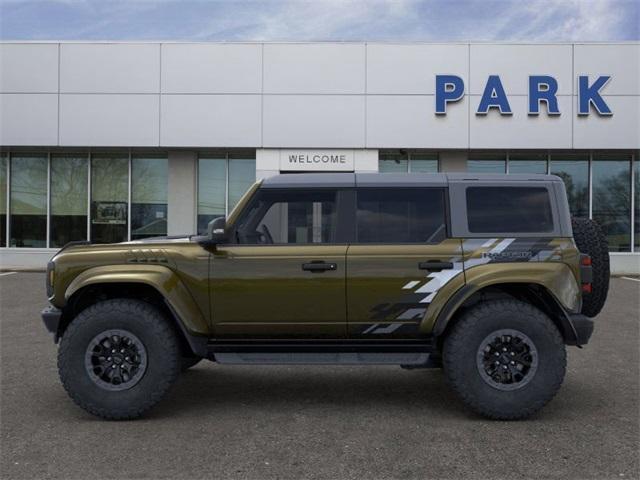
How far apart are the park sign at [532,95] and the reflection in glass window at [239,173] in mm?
5747

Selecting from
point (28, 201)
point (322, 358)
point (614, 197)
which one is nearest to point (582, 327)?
point (322, 358)

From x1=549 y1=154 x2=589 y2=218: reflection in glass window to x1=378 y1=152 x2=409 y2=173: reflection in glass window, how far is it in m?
4.39

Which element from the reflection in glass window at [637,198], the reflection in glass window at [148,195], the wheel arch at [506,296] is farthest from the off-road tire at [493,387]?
the reflection in glass window at [637,198]

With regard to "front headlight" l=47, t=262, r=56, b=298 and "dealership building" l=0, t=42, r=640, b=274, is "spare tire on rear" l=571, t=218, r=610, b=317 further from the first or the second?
"dealership building" l=0, t=42, r=640, b=274

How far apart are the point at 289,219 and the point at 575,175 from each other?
1472cm

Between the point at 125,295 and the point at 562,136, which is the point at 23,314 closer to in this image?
the point at 125,295

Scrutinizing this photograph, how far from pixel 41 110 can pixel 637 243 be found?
715 inches

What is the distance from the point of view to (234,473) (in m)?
3.30

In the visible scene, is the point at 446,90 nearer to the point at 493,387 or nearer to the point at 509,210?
the point at 509,210

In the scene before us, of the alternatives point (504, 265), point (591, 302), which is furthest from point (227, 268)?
point (591, 302)

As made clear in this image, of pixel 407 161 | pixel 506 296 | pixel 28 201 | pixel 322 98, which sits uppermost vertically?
pixel 322 98

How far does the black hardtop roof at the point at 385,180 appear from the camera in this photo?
14.7 ft

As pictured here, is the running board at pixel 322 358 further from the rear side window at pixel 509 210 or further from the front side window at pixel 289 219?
the rear side window at pixel 509 210

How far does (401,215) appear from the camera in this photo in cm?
443
